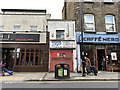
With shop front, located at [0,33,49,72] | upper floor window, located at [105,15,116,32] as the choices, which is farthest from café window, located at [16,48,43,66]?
upper floor window, located at [105,15,116,32]

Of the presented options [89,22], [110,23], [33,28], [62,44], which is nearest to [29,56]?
[33,28]

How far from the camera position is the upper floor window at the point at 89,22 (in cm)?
1421

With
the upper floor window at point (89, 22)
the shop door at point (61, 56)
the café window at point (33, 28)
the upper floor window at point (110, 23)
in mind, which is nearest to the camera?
the shop door at point (61, 56)

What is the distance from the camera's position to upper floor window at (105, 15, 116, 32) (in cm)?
1438

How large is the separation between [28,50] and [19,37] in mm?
1977

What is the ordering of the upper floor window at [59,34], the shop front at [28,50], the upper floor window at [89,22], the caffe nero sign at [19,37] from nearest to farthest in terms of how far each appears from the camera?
the shop front at [28,50], the caffe nero sign at [19,37], the upper floor window at [59,34], the upper floor window at [89,22]

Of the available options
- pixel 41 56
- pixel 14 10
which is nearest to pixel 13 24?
pixel 14 10

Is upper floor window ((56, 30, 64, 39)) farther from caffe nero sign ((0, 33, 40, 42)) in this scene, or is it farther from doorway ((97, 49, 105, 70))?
doorway ((97, 49, 105, 70))

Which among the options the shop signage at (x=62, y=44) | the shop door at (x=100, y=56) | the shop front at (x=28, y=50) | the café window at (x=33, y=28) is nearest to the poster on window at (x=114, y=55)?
the shop door at (x=100, y=56)

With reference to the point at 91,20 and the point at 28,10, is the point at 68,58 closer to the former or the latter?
the point at 91,20

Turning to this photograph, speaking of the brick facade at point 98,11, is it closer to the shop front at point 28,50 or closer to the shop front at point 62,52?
the shop front at point 62,52

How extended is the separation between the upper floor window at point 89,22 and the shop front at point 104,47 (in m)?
1.07

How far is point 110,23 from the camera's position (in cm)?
1446

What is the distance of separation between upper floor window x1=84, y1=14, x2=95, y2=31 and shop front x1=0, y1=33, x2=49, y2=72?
508cm
